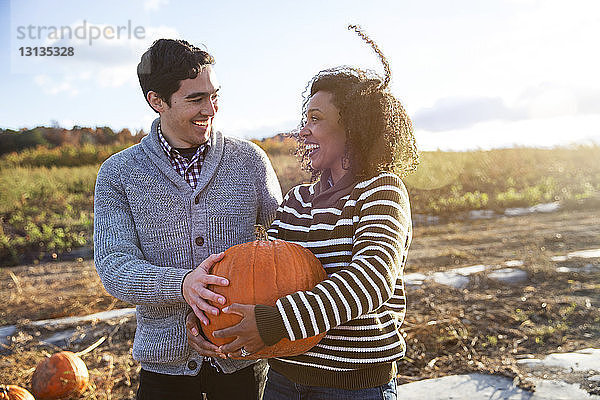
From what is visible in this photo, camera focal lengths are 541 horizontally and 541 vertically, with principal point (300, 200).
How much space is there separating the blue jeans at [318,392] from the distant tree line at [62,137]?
46.9ft

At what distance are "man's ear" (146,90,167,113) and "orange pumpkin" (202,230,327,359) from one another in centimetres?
90

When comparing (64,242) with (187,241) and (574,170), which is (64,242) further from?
(574,170)

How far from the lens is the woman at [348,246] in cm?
163

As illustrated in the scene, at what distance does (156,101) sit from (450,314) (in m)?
3.49

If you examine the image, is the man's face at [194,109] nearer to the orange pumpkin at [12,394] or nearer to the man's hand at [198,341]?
the man's hand at [198,341]

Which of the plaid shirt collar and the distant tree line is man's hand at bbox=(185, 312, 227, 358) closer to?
the plaid shirt collar

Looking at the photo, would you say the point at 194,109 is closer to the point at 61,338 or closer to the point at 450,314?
the point at 61,338

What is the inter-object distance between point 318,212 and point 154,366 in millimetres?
1068

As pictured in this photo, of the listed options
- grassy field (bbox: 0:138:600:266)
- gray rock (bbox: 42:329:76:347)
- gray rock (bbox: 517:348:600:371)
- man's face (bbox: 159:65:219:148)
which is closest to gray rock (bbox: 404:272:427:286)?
grassy field (bbox: 0:138:600:266)

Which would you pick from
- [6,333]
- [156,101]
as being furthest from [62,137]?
[156,101]

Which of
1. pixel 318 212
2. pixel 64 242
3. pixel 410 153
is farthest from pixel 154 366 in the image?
pixel 64 242

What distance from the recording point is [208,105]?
7.90ft

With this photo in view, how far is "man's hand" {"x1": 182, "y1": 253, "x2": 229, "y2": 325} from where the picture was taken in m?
1.87

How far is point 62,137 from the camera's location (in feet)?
57.5
